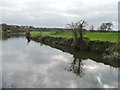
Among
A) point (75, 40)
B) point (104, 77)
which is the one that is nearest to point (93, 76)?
point (104, 77)

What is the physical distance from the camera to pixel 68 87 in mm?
21922

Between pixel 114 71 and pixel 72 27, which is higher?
pixel 72 27

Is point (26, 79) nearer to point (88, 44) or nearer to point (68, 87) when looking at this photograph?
point (68, 87)

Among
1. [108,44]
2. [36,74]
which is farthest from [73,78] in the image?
[108,44]

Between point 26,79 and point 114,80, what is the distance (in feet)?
29.3

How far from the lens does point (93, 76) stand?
2769cm

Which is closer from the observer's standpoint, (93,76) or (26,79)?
(26,79)

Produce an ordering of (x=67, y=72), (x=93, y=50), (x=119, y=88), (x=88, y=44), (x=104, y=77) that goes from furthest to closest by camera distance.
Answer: (x=88, y=44) < (x=93, y=50) < (x=67, y=72) < (x=104, y=77) < (x=119, y=88)

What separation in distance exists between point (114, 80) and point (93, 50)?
26342mm

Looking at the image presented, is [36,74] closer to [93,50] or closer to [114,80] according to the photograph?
[114,80]

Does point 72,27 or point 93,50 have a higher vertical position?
point 72,27

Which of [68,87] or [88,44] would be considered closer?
[68,87]

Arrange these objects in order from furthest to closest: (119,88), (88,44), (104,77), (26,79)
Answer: (88,44) < (104,77) < (26,79) < (119,88)

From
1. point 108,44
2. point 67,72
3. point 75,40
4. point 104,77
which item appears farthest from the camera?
point 75,40
